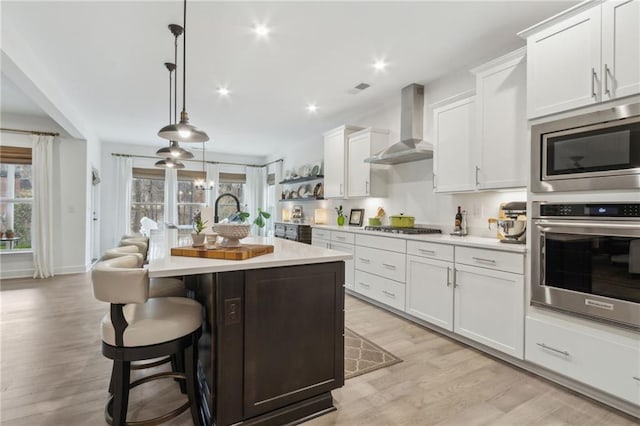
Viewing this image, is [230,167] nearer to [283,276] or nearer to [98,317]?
[98,317]

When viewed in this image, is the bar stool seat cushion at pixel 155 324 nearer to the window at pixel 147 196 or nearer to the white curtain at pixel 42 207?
the white curtain at pixel 42 207

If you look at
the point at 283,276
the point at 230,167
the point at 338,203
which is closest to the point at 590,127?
the point at 283,276

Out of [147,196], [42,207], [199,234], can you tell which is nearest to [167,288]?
[199,234]

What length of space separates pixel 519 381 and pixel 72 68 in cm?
523

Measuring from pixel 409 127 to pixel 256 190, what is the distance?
5918mm

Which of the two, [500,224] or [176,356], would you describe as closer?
[176,356]

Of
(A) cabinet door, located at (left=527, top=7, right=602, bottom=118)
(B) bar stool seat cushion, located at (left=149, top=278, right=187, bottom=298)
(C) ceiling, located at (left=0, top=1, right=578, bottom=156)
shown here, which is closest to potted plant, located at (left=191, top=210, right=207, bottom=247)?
(B) bar stool seat cushion, located at (left=149, top=278, right=187, bottom=298)

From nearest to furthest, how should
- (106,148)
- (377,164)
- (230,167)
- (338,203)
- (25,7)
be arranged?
(25,7)
(377,164)
(338,203)
(106,148)
(230,167)

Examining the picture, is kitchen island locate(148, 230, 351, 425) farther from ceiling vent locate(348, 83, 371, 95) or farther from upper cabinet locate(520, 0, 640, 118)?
ceiling vent locate(348, 83, 371, 95)

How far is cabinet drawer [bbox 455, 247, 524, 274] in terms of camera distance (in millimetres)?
2416

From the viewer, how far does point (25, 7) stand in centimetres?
250

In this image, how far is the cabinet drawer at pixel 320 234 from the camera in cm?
484

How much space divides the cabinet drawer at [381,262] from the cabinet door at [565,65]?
1.84 metres

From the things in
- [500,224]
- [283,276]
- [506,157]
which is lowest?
[283,276]
